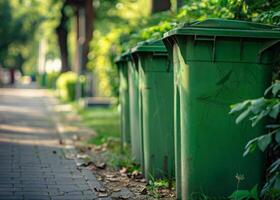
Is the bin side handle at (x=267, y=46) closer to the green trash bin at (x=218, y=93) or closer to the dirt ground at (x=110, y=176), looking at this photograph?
the green trash bin at (x=218, y=93)

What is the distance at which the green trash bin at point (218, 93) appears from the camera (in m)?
5.16

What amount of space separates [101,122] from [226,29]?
10210 mm

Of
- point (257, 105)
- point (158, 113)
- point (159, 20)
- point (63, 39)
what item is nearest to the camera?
point (257, 105)

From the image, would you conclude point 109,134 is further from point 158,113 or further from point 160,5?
point 158,113

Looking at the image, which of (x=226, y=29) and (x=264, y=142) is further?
(x=226, y=29)

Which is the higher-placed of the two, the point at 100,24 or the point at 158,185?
the point at 100,24

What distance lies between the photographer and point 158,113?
21.9 ft

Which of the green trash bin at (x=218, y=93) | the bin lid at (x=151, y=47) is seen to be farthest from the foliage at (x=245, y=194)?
the bin lid at (x=151, y=47)

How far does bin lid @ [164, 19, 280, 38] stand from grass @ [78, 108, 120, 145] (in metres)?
5.99

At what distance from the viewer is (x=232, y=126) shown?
17.1 feet

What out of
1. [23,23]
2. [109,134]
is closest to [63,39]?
[23,23]

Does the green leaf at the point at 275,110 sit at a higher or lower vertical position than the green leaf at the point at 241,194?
higher

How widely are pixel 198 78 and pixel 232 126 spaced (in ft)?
1.75

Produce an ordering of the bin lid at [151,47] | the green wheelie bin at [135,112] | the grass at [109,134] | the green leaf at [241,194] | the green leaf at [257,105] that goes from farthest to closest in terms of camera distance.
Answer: the grass at [109,134] < the green wheelie bin at [135,112] < the bin lid at [151,47] < the green leaf at [241,194] < the green leaf at [257,105]
